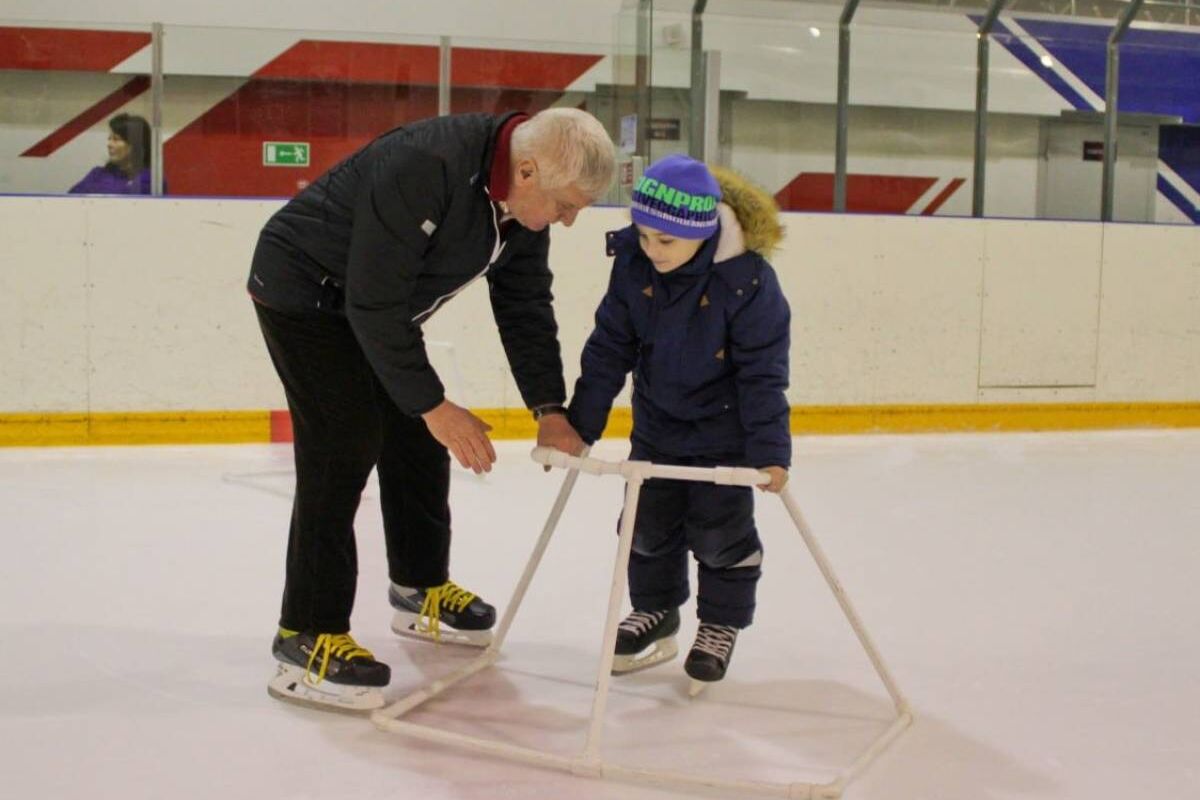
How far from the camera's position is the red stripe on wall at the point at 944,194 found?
5.99 meters

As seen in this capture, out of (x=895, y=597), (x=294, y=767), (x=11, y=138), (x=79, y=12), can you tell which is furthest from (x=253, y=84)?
(x=294, y=767)

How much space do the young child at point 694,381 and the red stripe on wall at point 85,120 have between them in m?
3.52

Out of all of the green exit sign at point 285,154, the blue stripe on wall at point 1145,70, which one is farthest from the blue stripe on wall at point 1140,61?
the green exit sign at point 285,154

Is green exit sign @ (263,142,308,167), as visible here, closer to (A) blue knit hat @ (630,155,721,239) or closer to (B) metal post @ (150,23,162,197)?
(B) metal post @ (150,23,162,197)

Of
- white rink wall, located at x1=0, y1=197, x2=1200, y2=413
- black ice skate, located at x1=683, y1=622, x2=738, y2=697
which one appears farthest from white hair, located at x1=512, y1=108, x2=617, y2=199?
white rink wall, located at x1=0, y1=197, x2=1200, y2=413

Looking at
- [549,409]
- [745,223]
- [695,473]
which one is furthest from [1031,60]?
[695,473]

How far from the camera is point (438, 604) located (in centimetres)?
258

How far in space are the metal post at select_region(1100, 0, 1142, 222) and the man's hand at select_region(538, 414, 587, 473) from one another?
4.56 meters

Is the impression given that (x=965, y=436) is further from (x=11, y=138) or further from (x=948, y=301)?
(x=11, y=138)

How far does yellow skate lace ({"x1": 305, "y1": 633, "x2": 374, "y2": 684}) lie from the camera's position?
221 centimetres

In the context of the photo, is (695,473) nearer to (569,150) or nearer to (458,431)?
(458,431)

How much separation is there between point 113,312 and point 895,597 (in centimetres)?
331

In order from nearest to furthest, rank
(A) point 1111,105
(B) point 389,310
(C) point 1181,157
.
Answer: (B) point 389,310, (A) point 1111,105, (C) point 1181,157

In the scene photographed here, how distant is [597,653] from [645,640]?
140 millimetres
